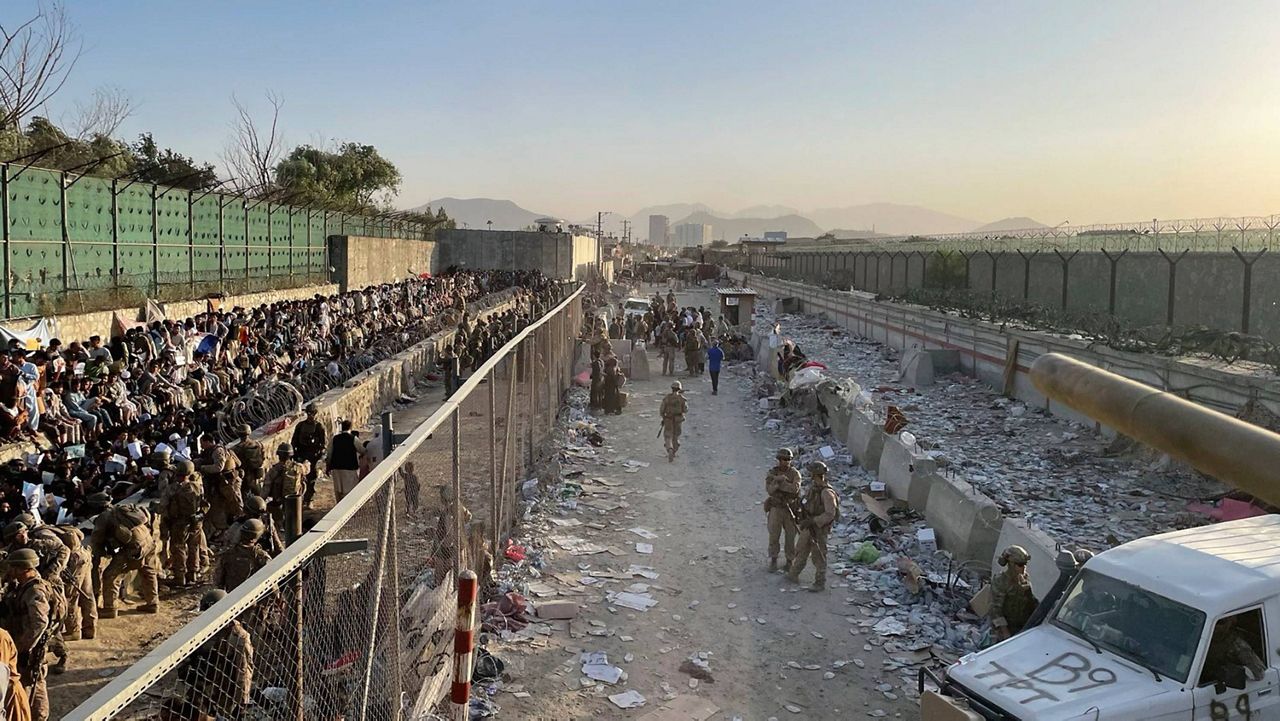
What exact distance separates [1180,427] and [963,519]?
490cm

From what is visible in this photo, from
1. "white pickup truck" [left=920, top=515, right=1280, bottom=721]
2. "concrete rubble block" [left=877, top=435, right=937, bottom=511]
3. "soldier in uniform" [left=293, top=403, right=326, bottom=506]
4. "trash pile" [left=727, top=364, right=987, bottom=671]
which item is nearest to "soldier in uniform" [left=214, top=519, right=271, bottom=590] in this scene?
"soldier in uniform" [left=293, top=403, right=326, bottom=506]

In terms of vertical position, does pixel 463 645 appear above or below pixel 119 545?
above

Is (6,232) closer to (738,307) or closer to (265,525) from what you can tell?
(265,525)

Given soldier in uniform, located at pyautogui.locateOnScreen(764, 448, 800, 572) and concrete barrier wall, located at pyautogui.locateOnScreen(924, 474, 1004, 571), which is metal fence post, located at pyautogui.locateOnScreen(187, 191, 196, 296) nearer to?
soldier in uniform, located at pyautogui.locateOnScreen(764, 448, 800, 572)

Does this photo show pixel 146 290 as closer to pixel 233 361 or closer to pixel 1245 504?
pixel 233 361

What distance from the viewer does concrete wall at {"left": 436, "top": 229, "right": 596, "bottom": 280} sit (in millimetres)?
49906

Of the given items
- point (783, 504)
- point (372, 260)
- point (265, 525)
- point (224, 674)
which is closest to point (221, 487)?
point (265, 525)

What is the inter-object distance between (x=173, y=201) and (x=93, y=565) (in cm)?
1606

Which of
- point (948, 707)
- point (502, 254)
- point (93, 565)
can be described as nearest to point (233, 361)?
point (93, 565)

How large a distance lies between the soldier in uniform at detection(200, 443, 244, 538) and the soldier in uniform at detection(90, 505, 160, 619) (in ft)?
2.80

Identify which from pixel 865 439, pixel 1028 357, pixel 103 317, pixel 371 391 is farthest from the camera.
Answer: pixel 1028 357

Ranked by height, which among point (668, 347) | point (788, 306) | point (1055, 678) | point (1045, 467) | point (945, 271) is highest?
point (945, 271)

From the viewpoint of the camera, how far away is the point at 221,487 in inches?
339

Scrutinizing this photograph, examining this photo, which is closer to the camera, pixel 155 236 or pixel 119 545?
pixel 119 545
